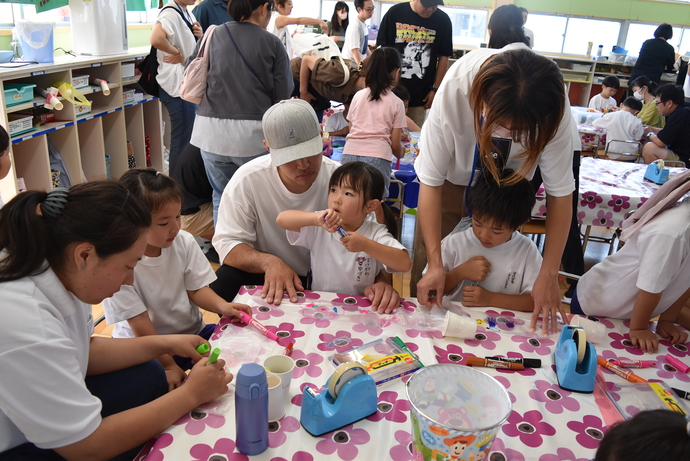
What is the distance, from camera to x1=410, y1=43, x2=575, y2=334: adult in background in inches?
49.3

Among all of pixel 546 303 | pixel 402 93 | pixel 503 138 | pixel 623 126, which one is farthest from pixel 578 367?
pixel 623 126

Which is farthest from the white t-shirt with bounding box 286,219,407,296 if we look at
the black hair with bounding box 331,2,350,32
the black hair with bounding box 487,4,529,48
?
the black hair with bounding box 331,2,350,32

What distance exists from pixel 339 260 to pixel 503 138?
643 mm

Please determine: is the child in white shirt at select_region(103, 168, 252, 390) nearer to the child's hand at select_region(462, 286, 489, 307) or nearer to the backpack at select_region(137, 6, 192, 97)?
the child's hand at select_region(462, 286, 489, 307)

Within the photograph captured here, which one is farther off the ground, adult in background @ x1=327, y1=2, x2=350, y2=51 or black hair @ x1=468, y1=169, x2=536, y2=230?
adult in background @ x1=327, y1=2, x2=350, y2=51

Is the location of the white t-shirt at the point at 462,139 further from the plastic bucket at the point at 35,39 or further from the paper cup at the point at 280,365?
the plastic bucket at the point at 35,39

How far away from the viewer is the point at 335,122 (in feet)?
13.6

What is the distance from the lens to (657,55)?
23.9 feet

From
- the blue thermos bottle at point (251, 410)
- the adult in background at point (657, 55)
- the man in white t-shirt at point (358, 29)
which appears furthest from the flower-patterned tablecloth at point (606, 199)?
the adult in background at point (657, 55)

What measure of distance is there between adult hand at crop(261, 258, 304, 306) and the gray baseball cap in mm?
355

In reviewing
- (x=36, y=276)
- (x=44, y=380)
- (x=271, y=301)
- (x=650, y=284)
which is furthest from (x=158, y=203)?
(x=650, y=284)

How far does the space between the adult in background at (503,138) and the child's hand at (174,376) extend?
71 centimetres

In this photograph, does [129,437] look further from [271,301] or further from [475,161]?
[475,161]

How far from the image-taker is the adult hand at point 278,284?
1496 millimetres
